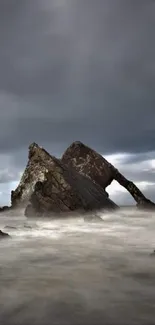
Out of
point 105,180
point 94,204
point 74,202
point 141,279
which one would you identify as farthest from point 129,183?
point 141,279

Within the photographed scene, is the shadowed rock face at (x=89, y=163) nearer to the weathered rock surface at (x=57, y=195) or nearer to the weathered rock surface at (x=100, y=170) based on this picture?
the weathered rock surface at (x=100, y=170)

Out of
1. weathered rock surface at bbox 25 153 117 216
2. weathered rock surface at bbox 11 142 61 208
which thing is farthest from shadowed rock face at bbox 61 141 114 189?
weathered rock surface at bbox 11 142 61 208

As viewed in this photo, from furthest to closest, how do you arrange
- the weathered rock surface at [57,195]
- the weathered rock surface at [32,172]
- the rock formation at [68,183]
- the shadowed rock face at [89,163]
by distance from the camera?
the shadowed rock face at [89,163] < the weathered rock surface at [32,172] < the rock formation at [68,183] < the weathered rock surface at [57,195]

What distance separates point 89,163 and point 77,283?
1916 cm

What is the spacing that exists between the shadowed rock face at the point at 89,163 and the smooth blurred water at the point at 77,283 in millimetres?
14522

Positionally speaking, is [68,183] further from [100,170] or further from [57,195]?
[100,170]

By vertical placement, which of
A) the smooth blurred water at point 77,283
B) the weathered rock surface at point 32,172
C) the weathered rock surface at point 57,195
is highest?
the weathered rock surface at point 32,172

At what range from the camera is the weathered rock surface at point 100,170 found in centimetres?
2425

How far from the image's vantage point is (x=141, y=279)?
5707 millimetres

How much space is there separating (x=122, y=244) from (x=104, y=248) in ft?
2.96

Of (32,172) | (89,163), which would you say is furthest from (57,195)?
(89,163)

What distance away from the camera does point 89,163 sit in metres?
24.5

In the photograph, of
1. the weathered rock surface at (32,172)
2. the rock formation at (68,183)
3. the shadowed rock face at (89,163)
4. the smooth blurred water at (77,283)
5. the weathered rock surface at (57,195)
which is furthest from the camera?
the shadowed rock face at (89,163)

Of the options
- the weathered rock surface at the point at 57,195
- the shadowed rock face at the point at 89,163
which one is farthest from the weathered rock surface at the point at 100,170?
the weathered rock surface at the point at 57,195
